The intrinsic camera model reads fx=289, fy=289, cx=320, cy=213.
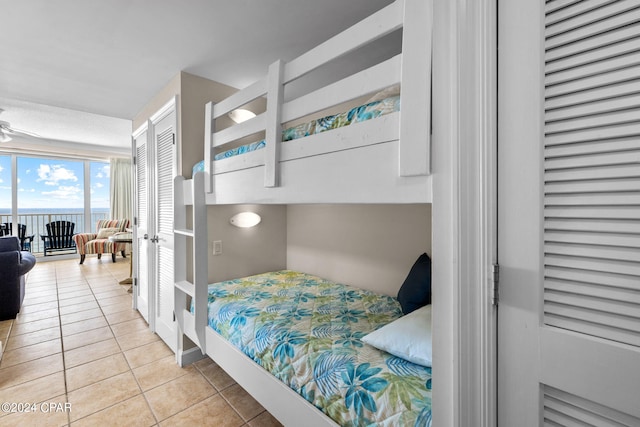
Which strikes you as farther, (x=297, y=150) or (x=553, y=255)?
(x=297, y=150)

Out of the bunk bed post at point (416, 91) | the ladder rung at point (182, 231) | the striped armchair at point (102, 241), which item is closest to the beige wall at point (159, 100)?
the ladder rung at point (182, 231)

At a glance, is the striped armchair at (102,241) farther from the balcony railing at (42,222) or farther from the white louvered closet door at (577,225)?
the white louvered closet door at (577,225)

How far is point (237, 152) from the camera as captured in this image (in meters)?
1.69

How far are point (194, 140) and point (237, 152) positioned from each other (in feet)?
3.12

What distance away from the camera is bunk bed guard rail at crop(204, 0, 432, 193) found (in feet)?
2.65

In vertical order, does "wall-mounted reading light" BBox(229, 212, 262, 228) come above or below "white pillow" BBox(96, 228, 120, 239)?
above

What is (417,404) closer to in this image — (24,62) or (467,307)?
(467,307)

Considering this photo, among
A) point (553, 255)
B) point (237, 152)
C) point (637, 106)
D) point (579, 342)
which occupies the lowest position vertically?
point (579, 342)

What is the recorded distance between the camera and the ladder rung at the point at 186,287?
6.62 ft

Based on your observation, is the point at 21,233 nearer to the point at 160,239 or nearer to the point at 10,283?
the point at 10,283

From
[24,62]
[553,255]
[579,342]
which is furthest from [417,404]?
[24,62]

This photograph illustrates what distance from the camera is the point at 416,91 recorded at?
2.68 ft

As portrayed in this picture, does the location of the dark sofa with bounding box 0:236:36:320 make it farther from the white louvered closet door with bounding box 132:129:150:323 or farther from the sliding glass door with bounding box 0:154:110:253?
the sliding glass door with bounding box 0:154:110:253

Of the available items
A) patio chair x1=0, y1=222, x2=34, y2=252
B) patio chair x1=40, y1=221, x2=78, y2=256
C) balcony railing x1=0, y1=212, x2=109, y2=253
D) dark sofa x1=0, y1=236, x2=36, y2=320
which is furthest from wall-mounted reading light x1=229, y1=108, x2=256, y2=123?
balcony railing x1=0, y1=212, x2=109, y2=253
